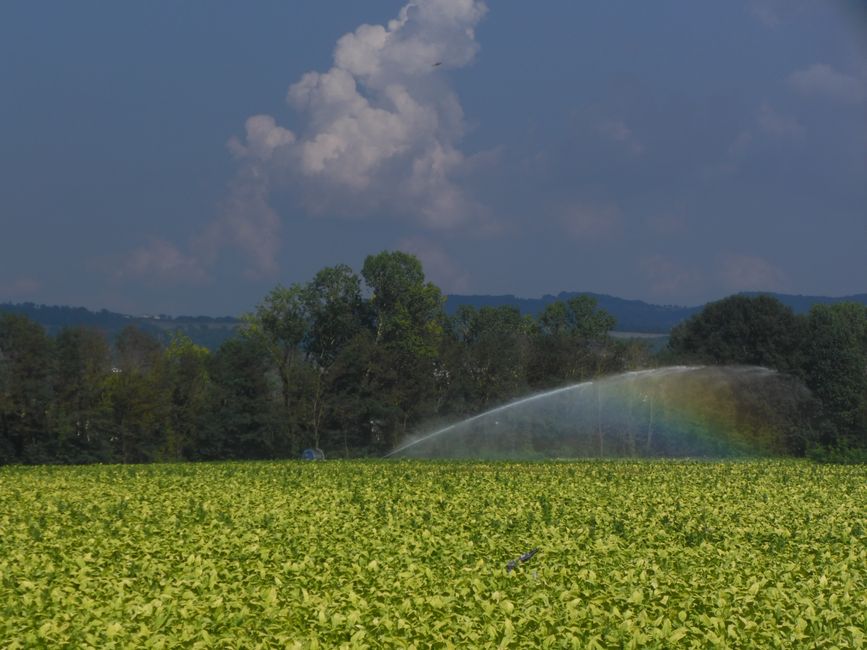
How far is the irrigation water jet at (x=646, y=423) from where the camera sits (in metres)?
53.9

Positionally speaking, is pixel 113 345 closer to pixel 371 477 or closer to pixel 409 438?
pixel 409 438

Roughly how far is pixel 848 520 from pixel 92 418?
141 ft

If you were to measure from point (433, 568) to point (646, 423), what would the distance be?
44711 millimetres

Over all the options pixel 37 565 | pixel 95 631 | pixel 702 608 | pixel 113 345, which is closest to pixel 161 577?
pixel 37 565

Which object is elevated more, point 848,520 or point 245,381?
point 245,381

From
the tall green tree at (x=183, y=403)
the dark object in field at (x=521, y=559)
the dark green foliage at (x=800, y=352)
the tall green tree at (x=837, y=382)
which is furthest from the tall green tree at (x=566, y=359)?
the dark object in field at (x=521, y=559)

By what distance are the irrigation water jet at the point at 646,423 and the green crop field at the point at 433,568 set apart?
31.9m

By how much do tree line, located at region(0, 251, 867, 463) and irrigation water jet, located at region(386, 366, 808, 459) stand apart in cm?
379

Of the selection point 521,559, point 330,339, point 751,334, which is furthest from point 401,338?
point 521,559

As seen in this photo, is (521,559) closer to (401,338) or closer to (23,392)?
(23,392)

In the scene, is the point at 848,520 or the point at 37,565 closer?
the point at 37,565

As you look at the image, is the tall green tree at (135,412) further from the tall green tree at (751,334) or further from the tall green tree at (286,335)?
the tall green tree at (751,334)

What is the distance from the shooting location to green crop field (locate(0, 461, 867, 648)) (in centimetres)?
930

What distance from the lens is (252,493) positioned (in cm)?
2191
